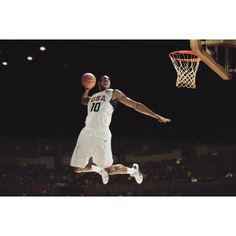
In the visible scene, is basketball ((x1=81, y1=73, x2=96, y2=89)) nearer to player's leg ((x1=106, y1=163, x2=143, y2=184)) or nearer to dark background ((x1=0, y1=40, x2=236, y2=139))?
dark background ((x1=0, y1=40, x2=236, y2=139))

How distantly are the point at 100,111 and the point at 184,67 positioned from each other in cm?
119

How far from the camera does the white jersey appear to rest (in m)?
5.82

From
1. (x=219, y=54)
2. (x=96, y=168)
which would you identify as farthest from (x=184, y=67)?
(x=96, y=168)

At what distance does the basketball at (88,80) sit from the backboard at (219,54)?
128 cm

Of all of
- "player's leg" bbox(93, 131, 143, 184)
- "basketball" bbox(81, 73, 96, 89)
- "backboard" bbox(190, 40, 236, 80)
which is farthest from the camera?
"basketball" bbox(81, 73, 96, 89)

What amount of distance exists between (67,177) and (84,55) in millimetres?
1544

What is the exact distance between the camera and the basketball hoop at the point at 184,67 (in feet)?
19.0

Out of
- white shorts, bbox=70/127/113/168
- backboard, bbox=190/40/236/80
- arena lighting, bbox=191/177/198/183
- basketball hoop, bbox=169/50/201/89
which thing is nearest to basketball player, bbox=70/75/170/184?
white shorts, bbox=70/127/113/168

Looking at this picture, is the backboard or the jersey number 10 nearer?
the backboard

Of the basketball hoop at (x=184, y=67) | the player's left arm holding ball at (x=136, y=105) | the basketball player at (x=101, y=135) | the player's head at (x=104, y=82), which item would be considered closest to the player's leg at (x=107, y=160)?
the basketball player at (x=101, y=135)

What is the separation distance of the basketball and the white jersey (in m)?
0.15

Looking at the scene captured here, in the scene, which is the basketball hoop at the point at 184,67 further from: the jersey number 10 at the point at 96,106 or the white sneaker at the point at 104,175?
the white sneaker at the point at 104,175
